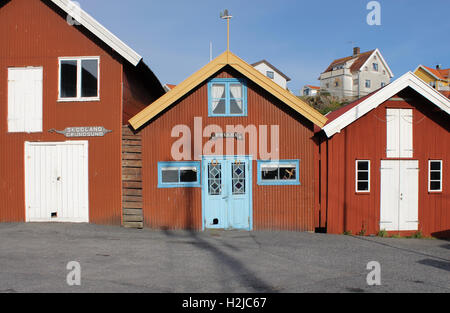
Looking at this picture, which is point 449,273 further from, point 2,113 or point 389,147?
point 2,113

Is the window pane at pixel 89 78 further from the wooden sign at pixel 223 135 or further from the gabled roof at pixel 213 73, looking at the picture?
the wooden sign at pixel 223 135

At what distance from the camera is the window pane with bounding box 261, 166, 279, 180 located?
10.8 metres

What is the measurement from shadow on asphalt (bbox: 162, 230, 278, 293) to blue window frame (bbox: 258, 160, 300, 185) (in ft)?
9.93

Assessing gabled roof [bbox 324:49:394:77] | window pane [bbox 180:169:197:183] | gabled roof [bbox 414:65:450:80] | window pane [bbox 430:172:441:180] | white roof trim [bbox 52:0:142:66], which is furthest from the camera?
gabled roof [bbox 324:49:394:77]

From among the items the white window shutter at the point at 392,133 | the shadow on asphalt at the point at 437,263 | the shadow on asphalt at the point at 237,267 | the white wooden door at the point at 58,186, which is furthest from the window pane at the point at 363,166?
the white wooden door at the point at 58,186

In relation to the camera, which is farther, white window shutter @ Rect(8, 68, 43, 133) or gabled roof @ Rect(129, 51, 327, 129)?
white window shutter @ Rect(8, 68, 43, 133)

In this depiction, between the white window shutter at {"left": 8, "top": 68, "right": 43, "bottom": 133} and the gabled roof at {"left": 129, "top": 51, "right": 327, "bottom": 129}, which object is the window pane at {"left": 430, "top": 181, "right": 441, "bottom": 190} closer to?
the gabled roof at {"left": 129, "top": 51, "right": 327, "bottom": 129}

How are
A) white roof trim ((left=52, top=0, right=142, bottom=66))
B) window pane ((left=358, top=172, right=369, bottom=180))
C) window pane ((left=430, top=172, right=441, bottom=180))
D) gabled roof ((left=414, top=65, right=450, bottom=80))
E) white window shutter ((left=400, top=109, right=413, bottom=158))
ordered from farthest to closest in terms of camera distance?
1. gabled roof ((left=414, top=65, right=450, bottom=80))
2. window pane ((left=430, top=172, right=441, bottom=180))
3. white window shutter ((left=400, top=109, right=413, bottom=158))
4. window pane ((left=358, top=172, right=369, bottom=180))
5. white roof trim ((left=52, top=0, right=142, bottom=66))

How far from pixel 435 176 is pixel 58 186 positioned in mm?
13042

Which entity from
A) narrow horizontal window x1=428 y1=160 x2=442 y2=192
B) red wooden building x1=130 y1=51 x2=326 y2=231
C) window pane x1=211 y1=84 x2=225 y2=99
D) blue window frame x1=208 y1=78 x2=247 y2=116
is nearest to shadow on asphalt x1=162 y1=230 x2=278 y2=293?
red wooden building x1=130 y1=51 x2=326 y2=231

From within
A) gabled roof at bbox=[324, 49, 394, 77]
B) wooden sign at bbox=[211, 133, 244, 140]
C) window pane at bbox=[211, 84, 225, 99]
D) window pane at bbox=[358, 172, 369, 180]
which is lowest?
window pane at bbox=[358, 172, 369, 180]

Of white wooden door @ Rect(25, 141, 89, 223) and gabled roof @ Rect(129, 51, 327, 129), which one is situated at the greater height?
gabled roof @ Rect(129, 51, 327, 129)

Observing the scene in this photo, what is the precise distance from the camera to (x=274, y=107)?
10844 millimetres
